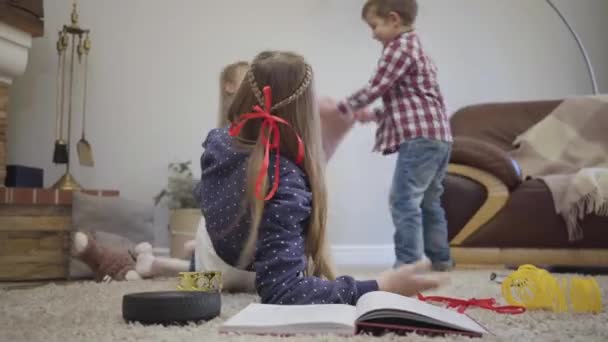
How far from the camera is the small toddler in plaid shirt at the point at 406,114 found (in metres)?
2.15

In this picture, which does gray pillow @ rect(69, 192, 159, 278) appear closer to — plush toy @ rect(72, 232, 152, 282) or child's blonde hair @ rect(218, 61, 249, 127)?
plush toy @ rect(72, 232, 152, 282)

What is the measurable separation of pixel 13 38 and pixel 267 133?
60.0 inches

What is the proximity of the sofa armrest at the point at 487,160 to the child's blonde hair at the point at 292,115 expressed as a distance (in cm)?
129

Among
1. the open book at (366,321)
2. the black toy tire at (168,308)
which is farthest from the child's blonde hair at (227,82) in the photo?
the open book at (366,321)

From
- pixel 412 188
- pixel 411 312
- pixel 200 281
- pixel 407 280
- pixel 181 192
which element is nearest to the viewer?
pixel 411 312

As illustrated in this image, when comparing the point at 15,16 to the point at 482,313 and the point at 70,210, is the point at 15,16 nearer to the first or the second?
the point at 70,210

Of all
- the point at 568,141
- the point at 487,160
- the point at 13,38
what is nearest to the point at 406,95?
the point at 487,160

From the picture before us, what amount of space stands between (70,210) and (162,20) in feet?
3.78

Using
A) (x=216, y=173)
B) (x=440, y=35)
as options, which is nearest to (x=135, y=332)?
(x=216, y=173)

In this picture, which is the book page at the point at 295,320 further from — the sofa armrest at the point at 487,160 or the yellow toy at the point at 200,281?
the sofa armrest at the point at 487,160

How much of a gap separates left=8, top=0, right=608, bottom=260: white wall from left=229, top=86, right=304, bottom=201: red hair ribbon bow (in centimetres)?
172

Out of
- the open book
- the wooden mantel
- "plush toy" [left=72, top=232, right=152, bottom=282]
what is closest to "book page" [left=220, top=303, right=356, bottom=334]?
the open book

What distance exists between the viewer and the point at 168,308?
947 mm

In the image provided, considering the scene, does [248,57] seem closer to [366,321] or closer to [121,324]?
[121,324]
